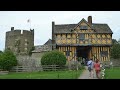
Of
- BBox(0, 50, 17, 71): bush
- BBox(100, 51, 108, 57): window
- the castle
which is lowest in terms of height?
BBox(0, 50, 17, 71): bush

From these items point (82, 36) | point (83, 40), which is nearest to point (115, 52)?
point (83, 40)

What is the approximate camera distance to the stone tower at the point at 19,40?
238ft

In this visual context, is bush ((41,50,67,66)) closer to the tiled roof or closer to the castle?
the castle

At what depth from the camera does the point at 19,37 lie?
73812 mm

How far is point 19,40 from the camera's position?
73.0 m

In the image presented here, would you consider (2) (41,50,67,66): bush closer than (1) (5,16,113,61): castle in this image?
Yes

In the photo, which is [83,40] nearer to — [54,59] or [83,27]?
[83,27]

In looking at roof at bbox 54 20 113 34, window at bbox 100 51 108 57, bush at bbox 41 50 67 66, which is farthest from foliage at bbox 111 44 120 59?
bush at bbox 41 50 67 66

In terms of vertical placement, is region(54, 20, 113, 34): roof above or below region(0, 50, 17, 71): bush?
above

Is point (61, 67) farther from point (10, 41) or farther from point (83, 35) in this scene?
point (10, 41)

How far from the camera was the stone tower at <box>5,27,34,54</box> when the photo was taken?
238 feet

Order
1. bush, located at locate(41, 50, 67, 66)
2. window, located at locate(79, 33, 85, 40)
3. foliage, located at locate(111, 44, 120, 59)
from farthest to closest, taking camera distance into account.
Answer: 1. foliage, located at locate(111, 44, 120, 59)
2. window, located at locate(79, 33, 85, 40)
3. bush, located at locate(41, 50, 67, 66)
